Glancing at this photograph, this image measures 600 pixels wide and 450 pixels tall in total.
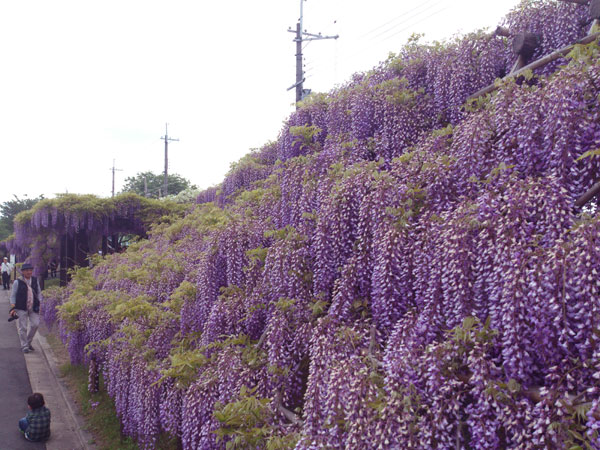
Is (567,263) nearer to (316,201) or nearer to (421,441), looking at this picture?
(421,441)

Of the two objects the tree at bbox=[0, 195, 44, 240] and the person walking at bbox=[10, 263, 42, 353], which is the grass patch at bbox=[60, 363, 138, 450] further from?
the tree at bbox=[0, 195, 44, 240]

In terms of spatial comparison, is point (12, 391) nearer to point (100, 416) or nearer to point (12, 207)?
point (100, 416)

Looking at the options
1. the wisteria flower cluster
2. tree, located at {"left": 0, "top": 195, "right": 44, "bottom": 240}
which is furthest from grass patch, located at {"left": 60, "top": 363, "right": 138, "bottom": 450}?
tree, located at {"left": 0, "top": 195, "right": 44, "bottom": 240}

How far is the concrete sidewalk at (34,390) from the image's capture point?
6816 mm

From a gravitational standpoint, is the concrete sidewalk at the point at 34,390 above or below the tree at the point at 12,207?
below

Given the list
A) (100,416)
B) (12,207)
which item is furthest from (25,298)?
(12,207)

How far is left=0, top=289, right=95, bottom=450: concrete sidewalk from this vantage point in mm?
6816

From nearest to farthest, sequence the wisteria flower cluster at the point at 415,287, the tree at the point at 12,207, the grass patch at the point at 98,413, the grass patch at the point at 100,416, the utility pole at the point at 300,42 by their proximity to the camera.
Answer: the wisteria flower cluster at the point at 415,287 < the grass patch at the point at 98,413 < the grass patch at the point at 100,416 < the utility pole at the point at 300,42 < the tree at the point at 12,207

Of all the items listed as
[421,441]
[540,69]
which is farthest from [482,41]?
[421,441]

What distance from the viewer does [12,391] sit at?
859 centimetres

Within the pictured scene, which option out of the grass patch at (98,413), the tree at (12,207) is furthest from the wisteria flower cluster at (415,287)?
the tree at (12,207)

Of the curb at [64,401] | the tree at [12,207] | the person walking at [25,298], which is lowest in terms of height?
the curb at [64,401]

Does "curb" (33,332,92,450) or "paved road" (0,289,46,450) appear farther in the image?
"curb" (33,332,92,450)

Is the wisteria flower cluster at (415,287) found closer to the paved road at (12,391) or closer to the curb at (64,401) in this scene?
the curb at (64,401)
